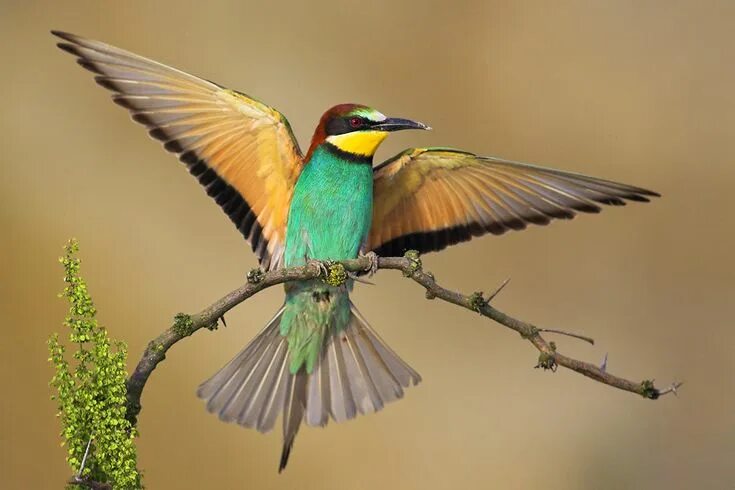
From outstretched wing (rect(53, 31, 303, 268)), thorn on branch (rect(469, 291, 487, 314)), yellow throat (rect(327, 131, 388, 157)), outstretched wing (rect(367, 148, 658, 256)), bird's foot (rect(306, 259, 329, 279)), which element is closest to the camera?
thorn on branch (rect(469, 291, 487, 314))

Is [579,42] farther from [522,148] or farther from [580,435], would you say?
[580,435]

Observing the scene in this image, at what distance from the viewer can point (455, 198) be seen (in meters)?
2.13

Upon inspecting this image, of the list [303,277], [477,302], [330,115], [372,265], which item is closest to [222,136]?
[330,115]

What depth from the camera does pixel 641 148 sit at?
3.62 m

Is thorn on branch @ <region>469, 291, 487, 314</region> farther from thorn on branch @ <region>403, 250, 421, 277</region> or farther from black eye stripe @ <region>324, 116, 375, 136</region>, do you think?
black eye stripe @ <region>324, 116, 375, 136</region>

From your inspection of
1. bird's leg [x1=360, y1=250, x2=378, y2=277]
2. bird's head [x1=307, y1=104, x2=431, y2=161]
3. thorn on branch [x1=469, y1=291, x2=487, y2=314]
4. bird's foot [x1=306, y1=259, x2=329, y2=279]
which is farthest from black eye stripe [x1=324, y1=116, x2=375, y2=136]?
thorn on branch [x1=469, y1=291, x2=487, y2=314]

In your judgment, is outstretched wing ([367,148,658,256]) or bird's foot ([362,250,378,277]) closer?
bird's foot ([362,250,378,277])

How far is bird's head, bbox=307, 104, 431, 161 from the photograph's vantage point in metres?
2.11

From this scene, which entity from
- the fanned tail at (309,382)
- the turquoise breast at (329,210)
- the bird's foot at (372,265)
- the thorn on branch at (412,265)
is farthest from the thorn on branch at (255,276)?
the turquoise breast at (329,210)

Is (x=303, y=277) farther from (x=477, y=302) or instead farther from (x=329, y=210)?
(x=329, y=210)

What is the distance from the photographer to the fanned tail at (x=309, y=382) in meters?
1.94

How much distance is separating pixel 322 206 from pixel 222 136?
218 millimetres

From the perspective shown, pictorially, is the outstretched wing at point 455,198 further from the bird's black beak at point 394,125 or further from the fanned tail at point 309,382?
the fanned tail at point 309,382

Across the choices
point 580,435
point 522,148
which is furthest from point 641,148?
point 580,435
